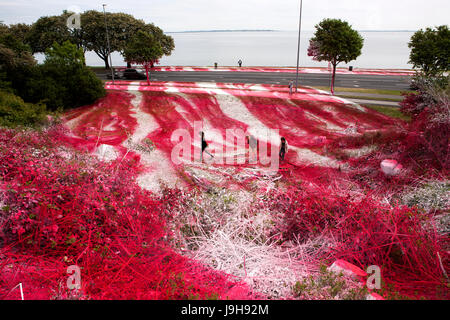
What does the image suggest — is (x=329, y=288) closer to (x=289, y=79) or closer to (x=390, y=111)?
(x=390, y=111)

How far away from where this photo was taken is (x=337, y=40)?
70.5 ft

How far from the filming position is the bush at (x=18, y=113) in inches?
582

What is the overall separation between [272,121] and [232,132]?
314 cm

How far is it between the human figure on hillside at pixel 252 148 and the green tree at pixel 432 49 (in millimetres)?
13533

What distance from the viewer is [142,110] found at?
20469 mm

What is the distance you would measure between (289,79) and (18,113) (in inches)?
1024

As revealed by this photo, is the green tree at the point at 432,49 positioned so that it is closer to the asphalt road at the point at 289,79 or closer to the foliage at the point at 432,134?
the asphalt road at the point at 289,79

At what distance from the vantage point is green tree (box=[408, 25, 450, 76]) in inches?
777

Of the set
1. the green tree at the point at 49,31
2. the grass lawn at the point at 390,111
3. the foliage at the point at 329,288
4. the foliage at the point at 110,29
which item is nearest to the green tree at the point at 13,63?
the foliage at the point at 110,29

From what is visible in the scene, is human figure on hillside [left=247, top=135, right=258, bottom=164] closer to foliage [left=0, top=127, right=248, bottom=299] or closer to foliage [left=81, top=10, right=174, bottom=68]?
foliage [left=0, top=127, right=248, bottom=299]

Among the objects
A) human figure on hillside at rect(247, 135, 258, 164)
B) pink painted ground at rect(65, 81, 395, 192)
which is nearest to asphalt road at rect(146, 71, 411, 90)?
pink painted ground at rect(65, 81, 395, 192)

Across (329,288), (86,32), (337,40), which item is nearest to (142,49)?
(337,40)
